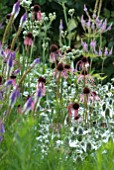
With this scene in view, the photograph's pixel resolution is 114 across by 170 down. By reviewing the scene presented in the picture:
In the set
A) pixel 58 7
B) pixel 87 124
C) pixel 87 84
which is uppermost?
pixel 58 7

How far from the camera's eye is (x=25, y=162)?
217 centimetres

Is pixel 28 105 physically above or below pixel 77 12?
below

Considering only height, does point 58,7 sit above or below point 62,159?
above

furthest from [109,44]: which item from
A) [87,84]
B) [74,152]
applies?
[74,152]

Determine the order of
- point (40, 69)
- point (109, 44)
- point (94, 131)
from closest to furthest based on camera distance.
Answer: point (94, 131)
point (40, 69)
point (109, 44)

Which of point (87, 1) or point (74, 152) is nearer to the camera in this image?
point (74, 152)

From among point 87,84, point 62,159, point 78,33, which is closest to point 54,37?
point 78,33

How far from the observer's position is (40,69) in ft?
17.4

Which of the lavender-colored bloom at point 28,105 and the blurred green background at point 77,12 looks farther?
the blurred green background at point 77,12

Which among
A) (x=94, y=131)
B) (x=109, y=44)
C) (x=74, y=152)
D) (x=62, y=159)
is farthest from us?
(x=109, y=44)

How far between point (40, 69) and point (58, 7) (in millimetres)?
1576

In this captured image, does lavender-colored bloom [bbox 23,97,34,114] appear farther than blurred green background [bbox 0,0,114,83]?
No

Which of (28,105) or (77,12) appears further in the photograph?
(77,12)

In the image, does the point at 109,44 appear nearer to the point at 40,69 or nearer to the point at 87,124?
the point at 40,69
